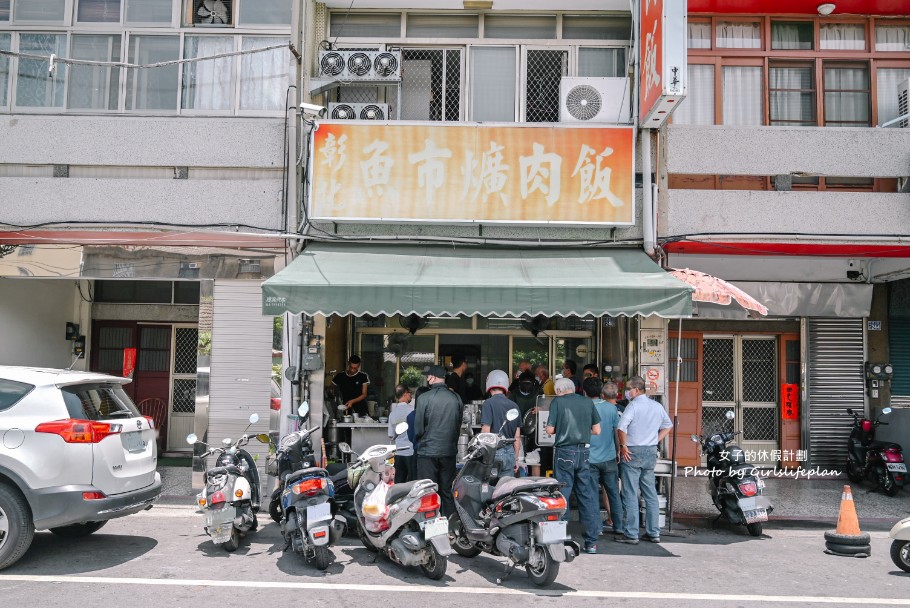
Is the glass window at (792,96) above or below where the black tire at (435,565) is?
above

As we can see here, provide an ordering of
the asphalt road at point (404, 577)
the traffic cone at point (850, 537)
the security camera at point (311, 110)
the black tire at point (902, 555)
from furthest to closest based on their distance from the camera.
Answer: the security camera at point (311, 110) < the traffic cone at point (850, 537) < the black tire at point (902, 555) < the asphalt road at point (404, 577)

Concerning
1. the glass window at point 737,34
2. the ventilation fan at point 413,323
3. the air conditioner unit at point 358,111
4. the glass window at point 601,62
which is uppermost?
the glass window at point 737,34

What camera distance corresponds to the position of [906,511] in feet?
33.8

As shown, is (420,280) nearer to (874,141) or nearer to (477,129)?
(477,129)

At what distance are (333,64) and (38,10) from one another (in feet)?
14.7

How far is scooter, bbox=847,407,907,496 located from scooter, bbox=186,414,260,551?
910 centimetres

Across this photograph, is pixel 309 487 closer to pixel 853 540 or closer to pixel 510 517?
pixel 510 517

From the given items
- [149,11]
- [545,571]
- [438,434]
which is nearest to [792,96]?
[438,434]

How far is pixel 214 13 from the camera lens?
11344 millimetres

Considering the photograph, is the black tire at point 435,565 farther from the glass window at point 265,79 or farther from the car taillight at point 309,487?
the glass window at point 265,79

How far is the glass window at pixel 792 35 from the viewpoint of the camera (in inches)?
452

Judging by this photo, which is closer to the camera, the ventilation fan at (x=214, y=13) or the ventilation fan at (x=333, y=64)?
the ventilation fan at (x=333, y=64)

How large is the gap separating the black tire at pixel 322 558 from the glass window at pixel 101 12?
8.52 m

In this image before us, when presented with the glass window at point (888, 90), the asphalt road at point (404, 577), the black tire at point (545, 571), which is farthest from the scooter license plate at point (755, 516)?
the glass window at point (888, 90)
